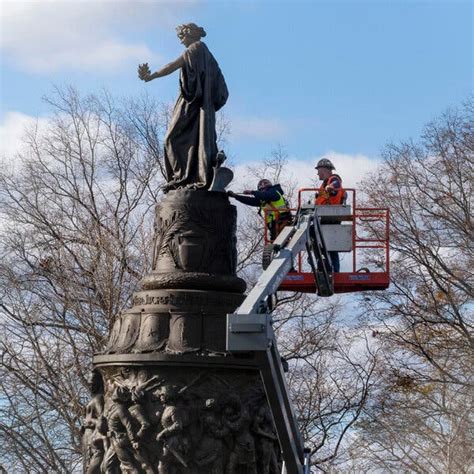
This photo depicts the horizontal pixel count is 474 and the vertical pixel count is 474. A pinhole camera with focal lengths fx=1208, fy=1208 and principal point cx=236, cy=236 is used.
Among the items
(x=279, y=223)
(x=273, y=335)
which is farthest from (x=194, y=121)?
(x=273, y=335)

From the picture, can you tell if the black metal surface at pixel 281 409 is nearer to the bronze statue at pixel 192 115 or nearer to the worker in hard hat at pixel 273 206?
the bronze statue at pixel 192 115

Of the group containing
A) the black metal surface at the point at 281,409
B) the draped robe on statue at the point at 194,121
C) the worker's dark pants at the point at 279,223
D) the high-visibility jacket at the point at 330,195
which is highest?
the high-visibility jacket at the point at 330,195

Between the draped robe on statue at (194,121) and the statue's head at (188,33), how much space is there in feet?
0.32

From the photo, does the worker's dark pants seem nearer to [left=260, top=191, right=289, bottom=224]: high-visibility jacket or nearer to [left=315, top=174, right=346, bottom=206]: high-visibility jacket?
[left=260, top=191, right=289, bottom=224]: high-visibility jacket

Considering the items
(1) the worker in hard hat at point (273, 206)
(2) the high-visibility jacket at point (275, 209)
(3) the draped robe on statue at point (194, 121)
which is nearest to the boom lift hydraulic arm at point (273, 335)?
(3) the draped robe on statue at point (194, 121)

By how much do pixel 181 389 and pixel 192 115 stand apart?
320cm

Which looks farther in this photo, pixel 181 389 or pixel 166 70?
pixel 166 70

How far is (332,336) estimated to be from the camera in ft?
86.7

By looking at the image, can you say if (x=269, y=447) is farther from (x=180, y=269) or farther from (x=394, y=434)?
(x=394, y=434)

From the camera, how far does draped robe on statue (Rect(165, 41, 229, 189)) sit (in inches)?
508

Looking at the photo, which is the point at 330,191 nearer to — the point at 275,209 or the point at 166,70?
the point at 275,209

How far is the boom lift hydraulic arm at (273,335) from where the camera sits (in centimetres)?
848

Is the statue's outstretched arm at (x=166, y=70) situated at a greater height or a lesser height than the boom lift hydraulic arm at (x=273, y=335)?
greater

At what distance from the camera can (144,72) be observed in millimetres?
13258
